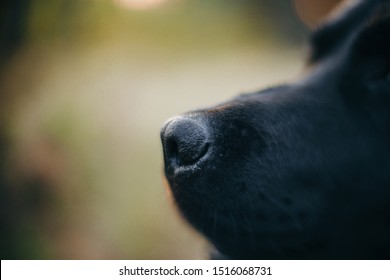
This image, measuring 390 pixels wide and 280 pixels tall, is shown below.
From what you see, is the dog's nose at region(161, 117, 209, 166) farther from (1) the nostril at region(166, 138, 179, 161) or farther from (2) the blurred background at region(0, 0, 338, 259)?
(2) the blurred background at region(0, 0, 338, 259)

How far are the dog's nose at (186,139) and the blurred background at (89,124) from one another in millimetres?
1688

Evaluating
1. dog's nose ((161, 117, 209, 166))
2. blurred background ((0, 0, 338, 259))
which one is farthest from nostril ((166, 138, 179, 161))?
blurred background ((0, 0, 338, 259))

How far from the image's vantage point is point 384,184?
154 cm

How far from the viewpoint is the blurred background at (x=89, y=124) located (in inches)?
139

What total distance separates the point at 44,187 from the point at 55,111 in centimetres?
76

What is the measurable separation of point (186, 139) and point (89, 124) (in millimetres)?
3051

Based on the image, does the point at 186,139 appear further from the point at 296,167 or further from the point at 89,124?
the point at 89,124

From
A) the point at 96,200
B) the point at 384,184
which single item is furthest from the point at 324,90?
the point at 96,200

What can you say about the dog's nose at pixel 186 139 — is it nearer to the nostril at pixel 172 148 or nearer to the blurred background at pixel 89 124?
the nostril at pixel 172 148

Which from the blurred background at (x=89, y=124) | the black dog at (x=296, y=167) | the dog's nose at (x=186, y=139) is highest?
the dog's nose at (x=186, y=139)

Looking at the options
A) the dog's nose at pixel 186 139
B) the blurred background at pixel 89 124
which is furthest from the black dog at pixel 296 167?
the blurred background at pixel 89 124

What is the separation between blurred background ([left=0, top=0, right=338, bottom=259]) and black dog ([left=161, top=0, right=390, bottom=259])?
4.11ft

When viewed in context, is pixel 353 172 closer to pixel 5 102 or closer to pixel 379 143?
pixel 379 143

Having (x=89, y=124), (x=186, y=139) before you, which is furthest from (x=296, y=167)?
(x=89, y=124)
